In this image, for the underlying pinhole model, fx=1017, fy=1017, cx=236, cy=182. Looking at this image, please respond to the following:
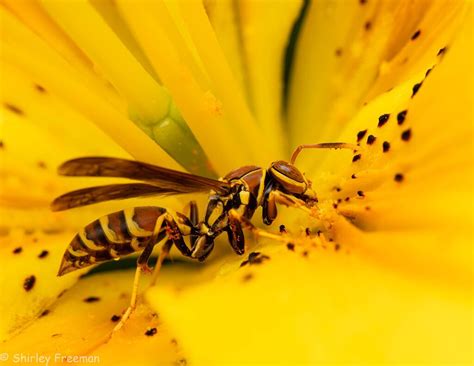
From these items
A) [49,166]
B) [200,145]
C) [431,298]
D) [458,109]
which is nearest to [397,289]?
[431,298]

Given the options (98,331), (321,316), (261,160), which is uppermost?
(261,160)

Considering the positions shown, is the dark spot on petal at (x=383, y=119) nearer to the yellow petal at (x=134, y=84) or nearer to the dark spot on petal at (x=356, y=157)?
the dark spot on petal at (x=356, y=157)

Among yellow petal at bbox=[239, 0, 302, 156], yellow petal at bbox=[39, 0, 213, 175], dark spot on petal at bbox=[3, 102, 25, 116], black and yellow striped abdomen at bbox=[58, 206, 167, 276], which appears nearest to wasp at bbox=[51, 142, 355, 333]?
black and yellow striped abdomen at bbox=[58, 206, 167, 276]

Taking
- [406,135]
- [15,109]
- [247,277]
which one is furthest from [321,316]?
[15,109]

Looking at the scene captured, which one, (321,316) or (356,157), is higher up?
(356,157)

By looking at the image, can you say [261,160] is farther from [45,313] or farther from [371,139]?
[45,313]

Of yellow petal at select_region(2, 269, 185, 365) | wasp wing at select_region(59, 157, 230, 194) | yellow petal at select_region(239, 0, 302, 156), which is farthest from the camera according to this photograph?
yellow petal at select_region(239, 0, 302, 156)

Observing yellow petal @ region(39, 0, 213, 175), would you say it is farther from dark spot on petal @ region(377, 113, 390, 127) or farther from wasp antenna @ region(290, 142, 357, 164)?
dark spot on petal @ region(377, 113, 390, 127)
